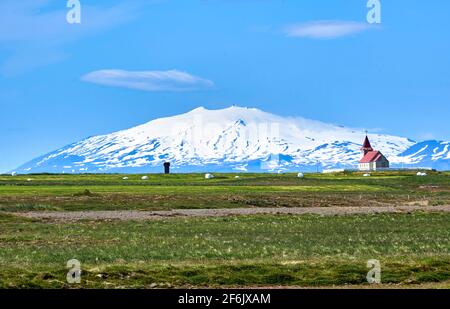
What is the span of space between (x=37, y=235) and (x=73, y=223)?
11.6 metres

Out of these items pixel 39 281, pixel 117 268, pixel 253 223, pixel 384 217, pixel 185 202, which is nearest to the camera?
pixel 39 281

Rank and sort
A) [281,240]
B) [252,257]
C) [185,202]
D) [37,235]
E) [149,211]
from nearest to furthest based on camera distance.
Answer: [252,257] → [281,240] → [37,235] → [149,211] → [185,202]

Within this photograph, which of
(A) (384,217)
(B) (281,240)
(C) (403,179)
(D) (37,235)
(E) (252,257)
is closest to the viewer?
(E) (252,257)

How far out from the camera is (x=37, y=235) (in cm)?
5497

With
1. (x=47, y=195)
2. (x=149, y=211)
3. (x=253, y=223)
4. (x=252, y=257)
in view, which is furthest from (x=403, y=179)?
(x=252, y=257)

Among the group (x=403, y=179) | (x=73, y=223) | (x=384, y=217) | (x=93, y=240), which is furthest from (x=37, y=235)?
(x=403, y=179)

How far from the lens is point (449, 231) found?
182 feet

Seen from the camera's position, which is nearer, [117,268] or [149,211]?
[117,268]

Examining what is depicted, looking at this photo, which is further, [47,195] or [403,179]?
[403,179]

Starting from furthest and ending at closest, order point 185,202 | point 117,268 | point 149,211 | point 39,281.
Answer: point 185,202
point 149,211
point 117,268
point 39,281

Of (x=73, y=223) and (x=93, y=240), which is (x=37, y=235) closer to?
(x=93, y=240)

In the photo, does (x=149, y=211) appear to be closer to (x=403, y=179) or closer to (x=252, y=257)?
(x=252, y=257)

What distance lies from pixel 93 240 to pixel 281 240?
959cm

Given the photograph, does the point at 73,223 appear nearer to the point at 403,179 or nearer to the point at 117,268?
the point at 117,268
